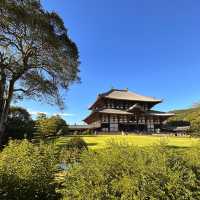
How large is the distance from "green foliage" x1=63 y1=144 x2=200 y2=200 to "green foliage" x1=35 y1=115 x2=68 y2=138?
1494 inches

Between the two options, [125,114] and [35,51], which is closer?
[35,51]

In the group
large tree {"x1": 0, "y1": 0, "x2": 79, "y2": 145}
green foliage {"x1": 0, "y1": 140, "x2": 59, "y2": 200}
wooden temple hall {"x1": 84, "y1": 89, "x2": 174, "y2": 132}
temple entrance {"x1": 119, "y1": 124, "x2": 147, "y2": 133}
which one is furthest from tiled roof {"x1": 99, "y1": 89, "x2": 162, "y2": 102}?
green foliage {"x1": 0, "y1": 140, "x2": 59, "y2": 200}

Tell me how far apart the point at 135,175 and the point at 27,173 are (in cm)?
291

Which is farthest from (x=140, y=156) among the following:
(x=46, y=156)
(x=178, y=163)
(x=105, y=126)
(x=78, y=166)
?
(x=105, y=126)

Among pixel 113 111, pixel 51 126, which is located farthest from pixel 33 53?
pixel 113 111

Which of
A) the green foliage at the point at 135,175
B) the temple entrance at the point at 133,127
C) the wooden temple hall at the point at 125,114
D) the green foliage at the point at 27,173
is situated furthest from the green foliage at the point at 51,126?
the green foliage at the point at 135,175

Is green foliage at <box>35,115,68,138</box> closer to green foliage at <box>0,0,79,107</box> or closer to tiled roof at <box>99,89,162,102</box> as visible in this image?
tiled roof at <box>99,89,162,102</box>

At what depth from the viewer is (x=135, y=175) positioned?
661cm

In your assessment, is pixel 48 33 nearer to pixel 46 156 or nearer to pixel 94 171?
pixel 46 156

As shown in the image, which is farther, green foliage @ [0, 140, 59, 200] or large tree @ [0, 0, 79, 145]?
large tree @ [0, 0, 79, 145]

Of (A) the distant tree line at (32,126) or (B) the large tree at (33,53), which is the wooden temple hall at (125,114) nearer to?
(A) the distant tree line at (32,126)

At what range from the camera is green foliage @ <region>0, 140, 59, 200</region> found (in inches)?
291

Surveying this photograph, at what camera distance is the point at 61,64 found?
2583cm

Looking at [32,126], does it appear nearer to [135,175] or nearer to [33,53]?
[33,53]
